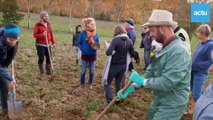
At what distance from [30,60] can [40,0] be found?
32703mm

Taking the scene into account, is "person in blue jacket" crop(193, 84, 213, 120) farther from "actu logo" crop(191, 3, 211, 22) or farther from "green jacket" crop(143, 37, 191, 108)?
"actu logo" crop(191, 3, 211, 22)

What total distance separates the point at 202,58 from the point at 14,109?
3.46 metres

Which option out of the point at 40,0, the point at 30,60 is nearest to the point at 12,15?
the point at 40,0

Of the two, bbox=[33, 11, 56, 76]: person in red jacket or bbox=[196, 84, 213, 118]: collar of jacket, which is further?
bbox=[33, 11, 56, 76]: person in red jacket

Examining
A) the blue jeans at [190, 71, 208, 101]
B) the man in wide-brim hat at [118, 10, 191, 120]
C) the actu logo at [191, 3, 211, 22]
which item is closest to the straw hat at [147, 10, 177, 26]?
the man in wide-brim hat at [118, 10, 191, 120]

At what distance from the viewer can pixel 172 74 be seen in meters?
3.16

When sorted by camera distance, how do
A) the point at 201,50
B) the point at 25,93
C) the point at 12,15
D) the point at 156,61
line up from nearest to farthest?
the point at 156,61 → the point at 201,50 → the point at 25,93 → the point at 12,15

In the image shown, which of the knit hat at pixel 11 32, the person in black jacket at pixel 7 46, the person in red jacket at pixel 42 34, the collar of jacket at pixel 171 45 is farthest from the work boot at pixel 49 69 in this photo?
the collar of jacket at pixel 171 45

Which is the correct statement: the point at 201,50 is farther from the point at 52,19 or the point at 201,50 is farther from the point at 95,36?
the point at 52,19

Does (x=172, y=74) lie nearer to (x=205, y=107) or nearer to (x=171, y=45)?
(x=171, y=45)

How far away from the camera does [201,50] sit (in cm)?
558

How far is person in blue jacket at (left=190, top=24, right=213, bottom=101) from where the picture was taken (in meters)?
5.50

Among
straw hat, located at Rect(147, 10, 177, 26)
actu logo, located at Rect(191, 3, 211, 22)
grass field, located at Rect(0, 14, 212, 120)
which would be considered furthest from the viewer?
actu logo, located at Rect(191, 3, 211, 22)

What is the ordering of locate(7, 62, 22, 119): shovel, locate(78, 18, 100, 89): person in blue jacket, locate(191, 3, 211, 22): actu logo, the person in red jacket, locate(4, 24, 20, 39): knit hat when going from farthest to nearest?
locate(191, 3, 211, 22): actu logo → the person in red jacket → locate(78, 18, 100, 89): person in blue jacket → locate(7, 62, 22, 119): shovel → locate(4, 24, 20, 39): knit hat
